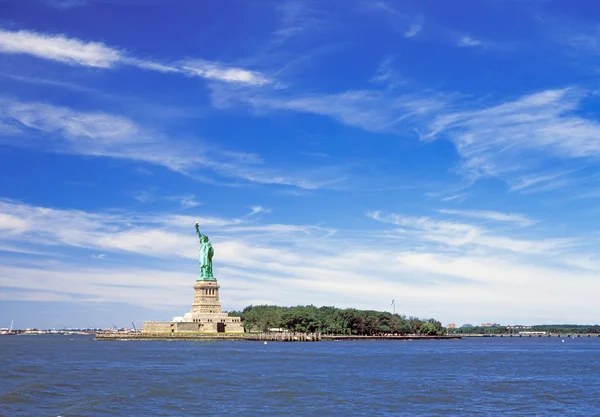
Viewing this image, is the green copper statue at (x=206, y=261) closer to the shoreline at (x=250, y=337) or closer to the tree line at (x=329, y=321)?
the shoreline at (x=250, y=337)

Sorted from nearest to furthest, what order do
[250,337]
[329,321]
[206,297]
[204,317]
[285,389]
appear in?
[285,389], [204,317], [206,297], [250,337], [329,321]

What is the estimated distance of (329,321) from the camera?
159 m

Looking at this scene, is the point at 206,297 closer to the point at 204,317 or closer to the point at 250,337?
the point at 204,317

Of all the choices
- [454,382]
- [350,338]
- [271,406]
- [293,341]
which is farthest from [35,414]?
[350,338]

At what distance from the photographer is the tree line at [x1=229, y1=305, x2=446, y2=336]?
155m

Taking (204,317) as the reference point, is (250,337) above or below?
below

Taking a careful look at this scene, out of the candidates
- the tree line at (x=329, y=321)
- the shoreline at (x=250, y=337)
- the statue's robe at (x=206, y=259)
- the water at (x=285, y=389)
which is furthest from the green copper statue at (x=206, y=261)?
the water at (x=285, y=389)

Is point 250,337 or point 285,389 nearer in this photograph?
point 285,389

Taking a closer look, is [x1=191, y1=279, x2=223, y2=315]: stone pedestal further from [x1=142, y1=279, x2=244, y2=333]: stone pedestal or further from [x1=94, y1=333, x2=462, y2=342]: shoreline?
[x1=94, y1=333, x2=462, y2=342]: shoreline

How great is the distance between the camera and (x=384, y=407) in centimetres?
3731

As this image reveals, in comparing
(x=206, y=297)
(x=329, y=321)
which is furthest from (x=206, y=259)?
(x=329, y=321)

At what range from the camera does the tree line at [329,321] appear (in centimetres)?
15500

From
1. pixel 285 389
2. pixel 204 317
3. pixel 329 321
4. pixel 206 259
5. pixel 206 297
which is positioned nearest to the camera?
pixel 285 389

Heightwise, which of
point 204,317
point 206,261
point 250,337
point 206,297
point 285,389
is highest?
point 206,261
